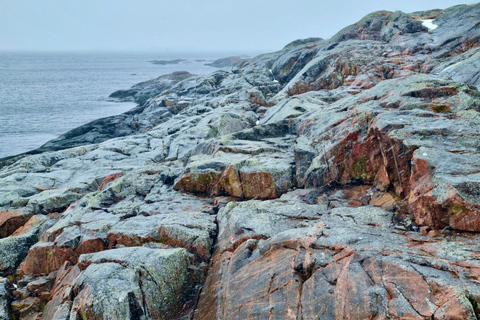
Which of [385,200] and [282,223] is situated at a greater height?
[385,200]

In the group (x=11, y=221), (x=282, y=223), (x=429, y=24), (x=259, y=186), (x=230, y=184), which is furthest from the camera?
(x=429, y=24)

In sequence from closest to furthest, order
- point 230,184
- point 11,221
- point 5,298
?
point 5,298 < point 230,184 < point 11,221

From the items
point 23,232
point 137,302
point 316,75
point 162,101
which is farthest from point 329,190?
point 162,101

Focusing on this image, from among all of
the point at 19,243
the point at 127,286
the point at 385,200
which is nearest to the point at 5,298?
the point at 19,243

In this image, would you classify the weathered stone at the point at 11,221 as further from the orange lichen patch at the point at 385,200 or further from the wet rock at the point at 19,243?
the orange lichen patch at the point at 385,200

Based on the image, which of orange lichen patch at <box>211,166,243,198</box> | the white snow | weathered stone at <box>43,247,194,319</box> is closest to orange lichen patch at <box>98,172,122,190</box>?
orange lichen patch at <box>211,166,243,198</box>

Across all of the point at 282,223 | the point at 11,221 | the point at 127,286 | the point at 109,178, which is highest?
the point at 282,223

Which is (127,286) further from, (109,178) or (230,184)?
(109,178)

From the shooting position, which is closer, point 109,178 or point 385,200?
point 385,200

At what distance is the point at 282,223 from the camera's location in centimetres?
1277

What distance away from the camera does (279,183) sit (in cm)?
1655

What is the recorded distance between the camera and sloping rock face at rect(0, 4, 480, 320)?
798cm

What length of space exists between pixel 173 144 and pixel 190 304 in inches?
828

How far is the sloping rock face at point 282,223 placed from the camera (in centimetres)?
798
